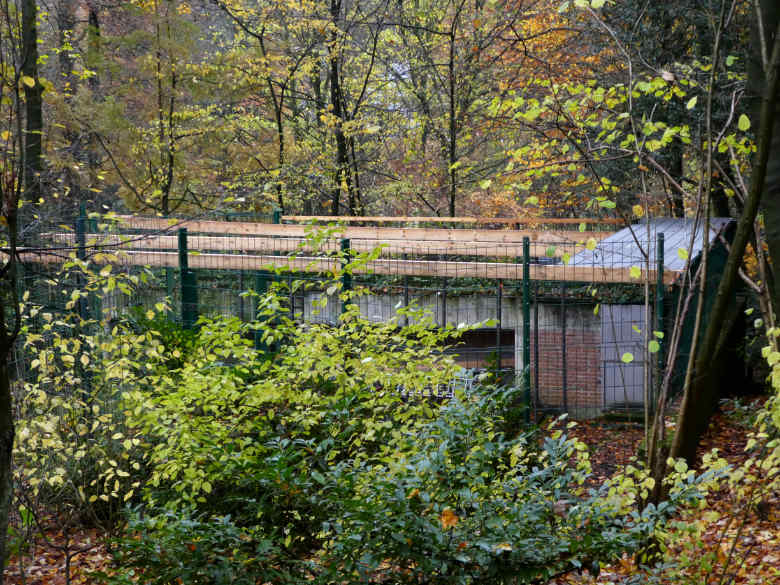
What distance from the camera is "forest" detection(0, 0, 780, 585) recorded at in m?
3.33

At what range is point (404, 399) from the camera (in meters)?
6.77

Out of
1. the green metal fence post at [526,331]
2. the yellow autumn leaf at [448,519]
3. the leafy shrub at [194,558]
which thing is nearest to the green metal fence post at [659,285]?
the green metal fence post at [526,331]

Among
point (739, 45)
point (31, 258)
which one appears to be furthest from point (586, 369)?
point (31, 258)

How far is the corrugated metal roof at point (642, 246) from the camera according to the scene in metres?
7.59

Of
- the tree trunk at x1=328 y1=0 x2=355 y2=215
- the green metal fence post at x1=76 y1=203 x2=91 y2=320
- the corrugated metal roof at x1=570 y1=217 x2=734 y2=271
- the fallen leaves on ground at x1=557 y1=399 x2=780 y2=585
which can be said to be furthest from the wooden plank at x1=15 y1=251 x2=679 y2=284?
the tree trunk at x1=328 y1=0 x2=355 y2=215

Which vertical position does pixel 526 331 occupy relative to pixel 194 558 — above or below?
above

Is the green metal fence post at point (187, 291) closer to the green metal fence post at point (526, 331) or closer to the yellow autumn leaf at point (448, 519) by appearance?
the green metal fence post at point (526, 331)

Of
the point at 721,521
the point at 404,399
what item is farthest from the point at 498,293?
the point at 721,521

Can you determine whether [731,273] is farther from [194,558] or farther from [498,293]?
[498,293]

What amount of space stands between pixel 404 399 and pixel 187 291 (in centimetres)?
329

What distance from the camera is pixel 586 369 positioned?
27.2ft

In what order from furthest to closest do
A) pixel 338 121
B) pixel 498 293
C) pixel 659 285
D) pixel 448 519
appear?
pixel 338 121 → pixel 498 293 → pixel 659 285 → pixel 448 519

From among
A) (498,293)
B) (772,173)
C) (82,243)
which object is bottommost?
(498,293)

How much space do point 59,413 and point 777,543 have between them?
17.2 feet
